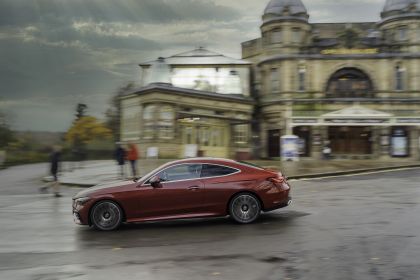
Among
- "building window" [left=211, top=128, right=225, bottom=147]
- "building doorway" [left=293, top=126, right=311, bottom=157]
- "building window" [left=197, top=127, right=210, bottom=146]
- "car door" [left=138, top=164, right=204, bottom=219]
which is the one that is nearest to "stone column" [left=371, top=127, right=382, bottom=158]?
"building doorway" [left=293, top=126, right=311, bottom=157]

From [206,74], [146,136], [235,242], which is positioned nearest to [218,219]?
[235,242]

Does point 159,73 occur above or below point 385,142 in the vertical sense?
above

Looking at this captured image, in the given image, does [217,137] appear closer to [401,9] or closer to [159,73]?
[159,73]

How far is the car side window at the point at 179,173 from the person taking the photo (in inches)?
406

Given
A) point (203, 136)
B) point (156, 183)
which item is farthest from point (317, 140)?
point (156, 183)

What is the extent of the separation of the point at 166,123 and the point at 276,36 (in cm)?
1573

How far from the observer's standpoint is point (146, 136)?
3719cm

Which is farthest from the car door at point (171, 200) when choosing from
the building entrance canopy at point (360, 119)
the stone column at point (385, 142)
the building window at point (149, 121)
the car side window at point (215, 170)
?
the stone column at point (385, 142)

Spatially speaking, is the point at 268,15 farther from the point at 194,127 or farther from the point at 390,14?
the point at 194,127

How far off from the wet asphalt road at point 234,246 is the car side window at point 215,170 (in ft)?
3.53

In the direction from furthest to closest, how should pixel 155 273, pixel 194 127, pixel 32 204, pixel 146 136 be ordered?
pixel 194 127 < pixel 146 136 < pixel 32 204 < pixel 155 273

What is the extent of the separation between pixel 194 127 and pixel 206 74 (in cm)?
749

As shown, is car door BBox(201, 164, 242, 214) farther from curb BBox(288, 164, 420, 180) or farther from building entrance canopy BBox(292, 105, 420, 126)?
building entrance canopy BBox(292, 105, 420, 126)

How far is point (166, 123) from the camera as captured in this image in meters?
37.3
